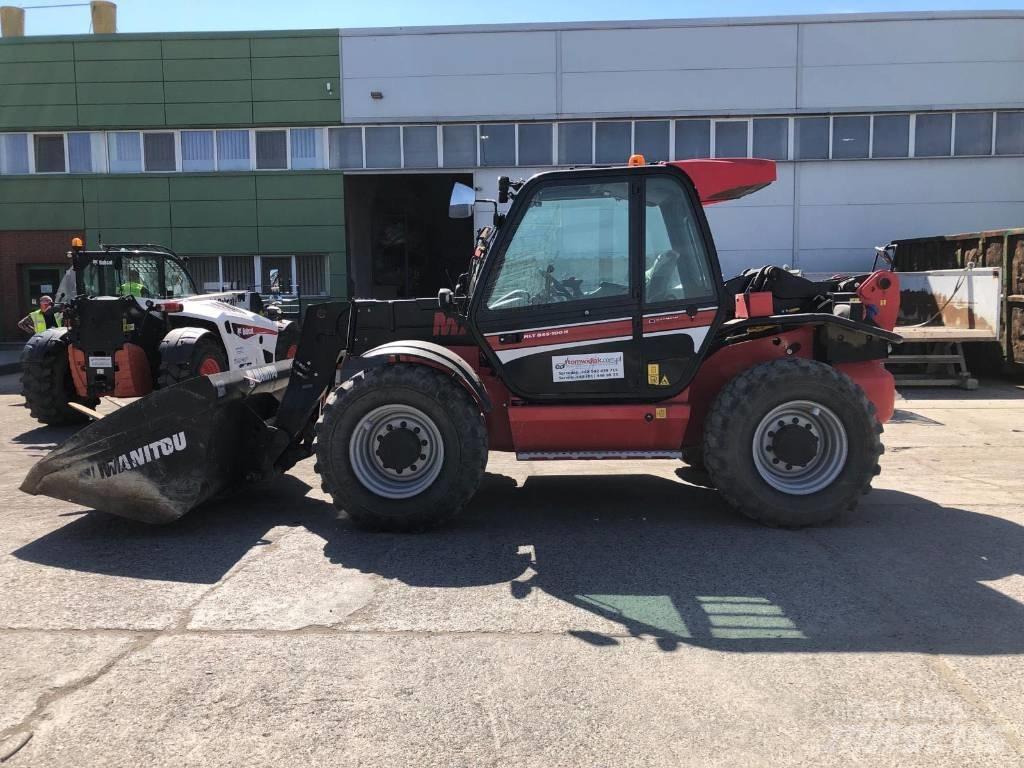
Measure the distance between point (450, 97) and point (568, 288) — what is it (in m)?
16.2

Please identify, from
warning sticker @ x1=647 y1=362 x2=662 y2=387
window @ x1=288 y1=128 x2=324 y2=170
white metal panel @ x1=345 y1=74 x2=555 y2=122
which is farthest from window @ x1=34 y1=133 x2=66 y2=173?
warning sticker @ x1=647 y1=362 x2=662 y2=387

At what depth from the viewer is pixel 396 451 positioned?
5.45 meters

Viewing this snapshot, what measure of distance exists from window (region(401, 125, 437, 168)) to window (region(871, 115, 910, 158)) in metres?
10.8

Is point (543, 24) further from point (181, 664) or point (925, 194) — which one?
point (181, 664)

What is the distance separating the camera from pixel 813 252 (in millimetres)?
20266

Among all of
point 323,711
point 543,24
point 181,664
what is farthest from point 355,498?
point 543,24

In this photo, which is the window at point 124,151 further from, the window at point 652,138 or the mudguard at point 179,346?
the mudguard at point 179,346

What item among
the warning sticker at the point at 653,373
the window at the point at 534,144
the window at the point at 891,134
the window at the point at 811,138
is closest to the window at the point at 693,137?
the window at the point at 811,138

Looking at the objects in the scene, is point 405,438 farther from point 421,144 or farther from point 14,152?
point 14,152

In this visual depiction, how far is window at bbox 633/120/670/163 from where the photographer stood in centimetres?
2009

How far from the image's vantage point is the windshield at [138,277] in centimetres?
1051

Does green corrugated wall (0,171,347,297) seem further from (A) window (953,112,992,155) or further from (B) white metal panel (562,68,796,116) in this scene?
(A) window (953,112,992,155)

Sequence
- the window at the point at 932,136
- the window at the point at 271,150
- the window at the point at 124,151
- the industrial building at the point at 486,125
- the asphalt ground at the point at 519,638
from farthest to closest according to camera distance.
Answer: the window at the point at 124,151
the window at the point at 271,150
the window at the point at 932,136
the industrial building at the point at 486,125
the asphalt ground at the point at 519,638

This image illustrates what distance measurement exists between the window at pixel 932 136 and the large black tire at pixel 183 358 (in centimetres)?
1764
